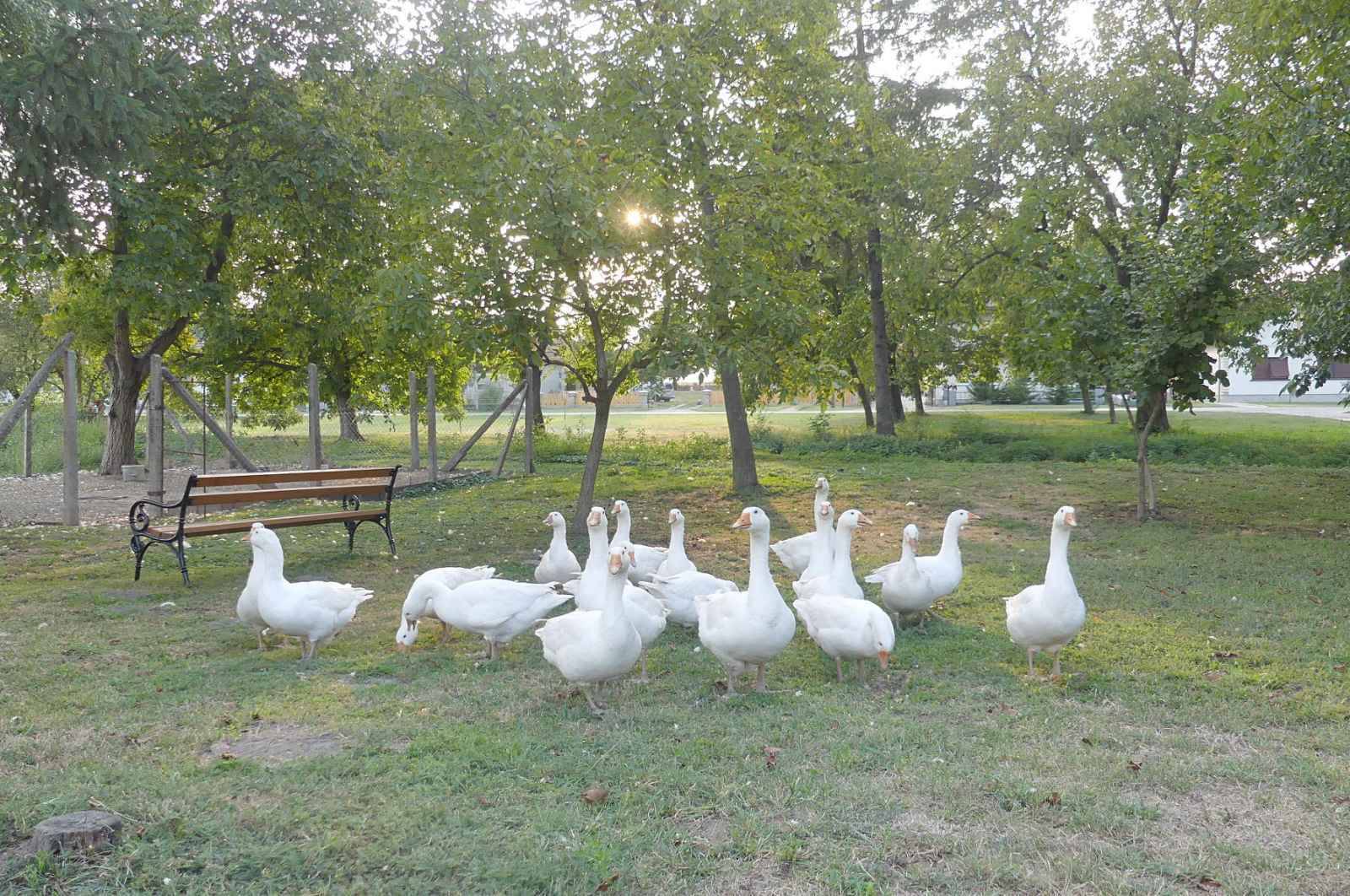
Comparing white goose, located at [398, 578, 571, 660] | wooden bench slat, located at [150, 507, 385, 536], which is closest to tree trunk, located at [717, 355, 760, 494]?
wooden bench slat, located at [150, 507, 385, 536]

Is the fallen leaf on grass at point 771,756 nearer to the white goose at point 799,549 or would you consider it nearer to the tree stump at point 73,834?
the tree stump at point 73,834

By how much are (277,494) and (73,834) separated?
6.99 m

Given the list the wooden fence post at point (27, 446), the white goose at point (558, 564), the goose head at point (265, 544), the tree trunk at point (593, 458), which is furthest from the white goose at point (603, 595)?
the wooden fence post at point (27, 446)

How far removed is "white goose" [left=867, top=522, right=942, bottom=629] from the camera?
7.41m

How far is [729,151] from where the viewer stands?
1234 cm

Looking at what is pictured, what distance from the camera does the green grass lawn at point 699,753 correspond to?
3.86 m

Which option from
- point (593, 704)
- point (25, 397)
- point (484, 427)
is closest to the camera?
point (593, 704)

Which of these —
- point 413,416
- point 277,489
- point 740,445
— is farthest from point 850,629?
point 413,416

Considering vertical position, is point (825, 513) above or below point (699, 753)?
above

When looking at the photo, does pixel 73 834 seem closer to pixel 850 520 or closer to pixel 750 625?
pixel 750 625

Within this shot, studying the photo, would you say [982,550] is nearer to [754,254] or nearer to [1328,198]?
[754,254]

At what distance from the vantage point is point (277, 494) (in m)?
10.4

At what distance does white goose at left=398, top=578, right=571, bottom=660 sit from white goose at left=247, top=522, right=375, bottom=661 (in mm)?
505

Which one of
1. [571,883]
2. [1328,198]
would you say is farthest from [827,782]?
[1328,198]
